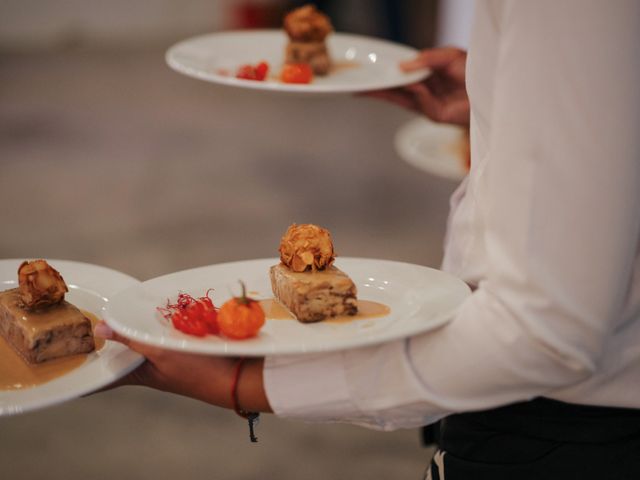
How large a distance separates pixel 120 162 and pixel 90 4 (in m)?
3.14

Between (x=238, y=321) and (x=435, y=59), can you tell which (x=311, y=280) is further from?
(x=435, y=59)

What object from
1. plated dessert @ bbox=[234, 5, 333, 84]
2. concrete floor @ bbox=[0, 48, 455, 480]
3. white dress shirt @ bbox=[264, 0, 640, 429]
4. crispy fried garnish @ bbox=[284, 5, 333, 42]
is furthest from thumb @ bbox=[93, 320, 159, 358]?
concrete floor @ bbox=[0, 48, 455, 480]

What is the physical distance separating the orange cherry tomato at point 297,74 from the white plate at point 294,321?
74cm

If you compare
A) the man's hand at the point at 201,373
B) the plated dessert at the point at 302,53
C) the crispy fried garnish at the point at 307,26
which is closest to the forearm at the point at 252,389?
the man's hand at the point at 201,373

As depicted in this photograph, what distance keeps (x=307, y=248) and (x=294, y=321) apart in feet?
0.37

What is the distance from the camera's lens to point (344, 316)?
1.15 m

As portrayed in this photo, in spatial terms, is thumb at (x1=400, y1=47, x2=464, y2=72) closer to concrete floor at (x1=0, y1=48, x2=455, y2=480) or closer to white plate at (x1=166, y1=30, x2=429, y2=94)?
white plate at (x1=166, y1=30, x2=429, y2=94)

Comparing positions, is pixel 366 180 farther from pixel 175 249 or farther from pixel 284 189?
pixel 175 249

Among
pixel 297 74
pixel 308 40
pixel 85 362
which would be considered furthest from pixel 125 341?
pixel 308 40

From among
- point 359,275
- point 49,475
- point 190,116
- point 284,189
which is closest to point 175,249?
point 284,189

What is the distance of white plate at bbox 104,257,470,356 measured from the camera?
3.11 feet

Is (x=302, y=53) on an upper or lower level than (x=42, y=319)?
upper

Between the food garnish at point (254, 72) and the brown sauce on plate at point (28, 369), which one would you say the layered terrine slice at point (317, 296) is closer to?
the brown sauce on plate at point (28, 369)

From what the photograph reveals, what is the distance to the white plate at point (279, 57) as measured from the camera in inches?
76.0
